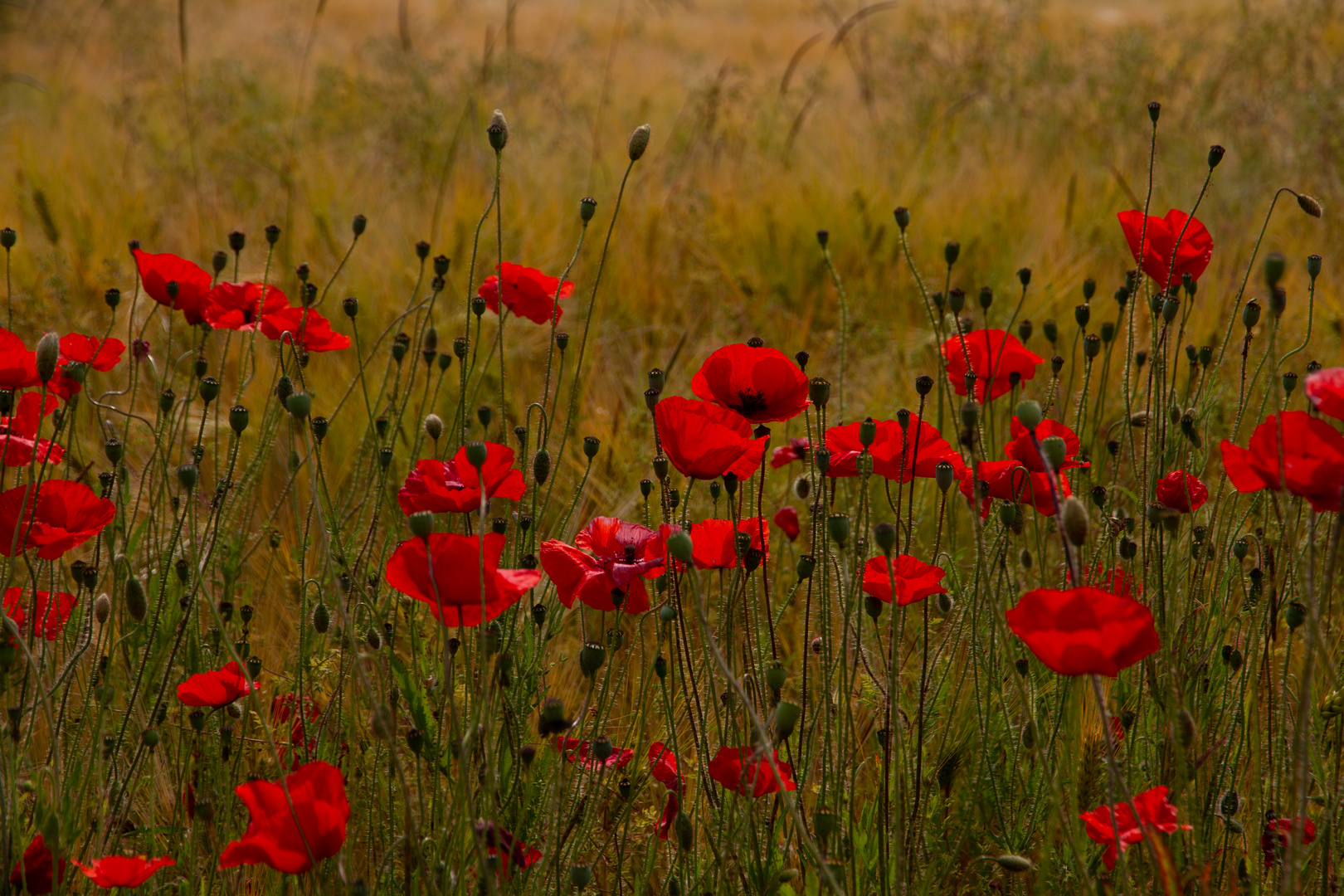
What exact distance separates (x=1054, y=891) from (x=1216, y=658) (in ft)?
1.16

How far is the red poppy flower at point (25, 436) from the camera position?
1203 mm

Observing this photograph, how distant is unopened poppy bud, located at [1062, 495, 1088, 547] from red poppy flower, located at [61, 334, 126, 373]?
1151mm

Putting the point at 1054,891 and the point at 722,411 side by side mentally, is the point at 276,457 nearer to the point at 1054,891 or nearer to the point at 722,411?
the point at 722,411

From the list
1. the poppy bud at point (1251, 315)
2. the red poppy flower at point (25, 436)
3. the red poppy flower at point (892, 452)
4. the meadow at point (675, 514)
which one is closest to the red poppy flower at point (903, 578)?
the meadow at point (675, 514)

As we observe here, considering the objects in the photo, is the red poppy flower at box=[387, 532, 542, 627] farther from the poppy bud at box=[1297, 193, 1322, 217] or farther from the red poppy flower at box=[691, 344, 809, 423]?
the poppy bud at box=[1297, 193, 1322, 217]

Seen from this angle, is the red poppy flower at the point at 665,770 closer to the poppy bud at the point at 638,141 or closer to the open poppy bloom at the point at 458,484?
the open poppy bloom at the point at 458,484

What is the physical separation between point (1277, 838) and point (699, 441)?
0.66 metres

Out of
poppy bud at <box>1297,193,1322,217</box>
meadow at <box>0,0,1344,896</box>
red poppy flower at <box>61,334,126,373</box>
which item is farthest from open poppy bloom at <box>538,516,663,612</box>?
poppy bud at <box>1297,193,1322,217</box>

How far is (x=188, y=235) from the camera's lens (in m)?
3.05

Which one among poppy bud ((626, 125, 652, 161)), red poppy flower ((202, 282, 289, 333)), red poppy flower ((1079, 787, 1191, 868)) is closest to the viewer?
red poppy flower ((1079, 787, 1191, 868))

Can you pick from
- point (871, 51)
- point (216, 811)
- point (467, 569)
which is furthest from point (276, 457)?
point (871, 51)

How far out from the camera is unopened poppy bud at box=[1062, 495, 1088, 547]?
0.83 m

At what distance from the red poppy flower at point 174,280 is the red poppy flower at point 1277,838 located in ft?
4.58

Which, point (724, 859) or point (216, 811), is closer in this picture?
point (724, 859)
